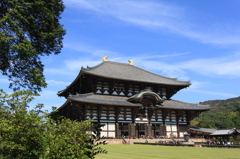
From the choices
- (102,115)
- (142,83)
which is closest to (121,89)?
(142,83)

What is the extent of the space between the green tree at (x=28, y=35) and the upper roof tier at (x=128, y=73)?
18.7 m

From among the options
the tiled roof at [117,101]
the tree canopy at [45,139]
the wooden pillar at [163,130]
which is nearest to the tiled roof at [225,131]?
the tiled roof at [117,101]

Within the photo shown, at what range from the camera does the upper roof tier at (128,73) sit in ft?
125

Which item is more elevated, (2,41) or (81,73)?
(81,73)

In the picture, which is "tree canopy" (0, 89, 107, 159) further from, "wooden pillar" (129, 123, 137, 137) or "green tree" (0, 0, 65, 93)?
"wooden pillar" (129, 123, 137, 137)

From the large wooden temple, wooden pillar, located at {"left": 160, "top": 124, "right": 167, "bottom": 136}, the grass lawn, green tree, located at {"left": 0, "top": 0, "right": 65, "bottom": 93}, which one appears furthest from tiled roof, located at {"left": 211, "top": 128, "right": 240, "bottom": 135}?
green tree, located at {"left": 0, "top": 0, "right": 65, "bottom": 93}

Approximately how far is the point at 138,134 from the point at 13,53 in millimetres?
28593

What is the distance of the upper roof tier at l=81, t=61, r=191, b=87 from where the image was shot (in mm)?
38028

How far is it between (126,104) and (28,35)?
2219 cm

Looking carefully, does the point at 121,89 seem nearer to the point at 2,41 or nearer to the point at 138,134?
the point at 138,134

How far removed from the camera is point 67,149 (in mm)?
5926

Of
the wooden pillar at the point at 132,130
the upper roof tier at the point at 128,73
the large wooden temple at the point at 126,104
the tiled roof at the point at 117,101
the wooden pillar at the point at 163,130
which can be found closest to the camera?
the tiled roof at the point at 117,101

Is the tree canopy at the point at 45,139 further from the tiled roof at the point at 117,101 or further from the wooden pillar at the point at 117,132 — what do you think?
the wooden pillar at the point at 117,132

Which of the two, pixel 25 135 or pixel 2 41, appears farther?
pixel 2 41
